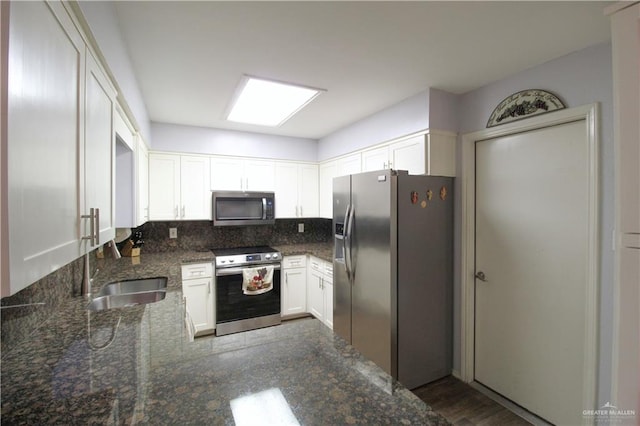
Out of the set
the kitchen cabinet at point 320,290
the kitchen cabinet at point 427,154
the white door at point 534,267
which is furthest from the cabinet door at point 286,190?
the white door at point 534,267

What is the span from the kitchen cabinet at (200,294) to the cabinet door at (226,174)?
0.97 metres

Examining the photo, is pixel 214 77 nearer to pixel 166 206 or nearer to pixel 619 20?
pixel 166 206

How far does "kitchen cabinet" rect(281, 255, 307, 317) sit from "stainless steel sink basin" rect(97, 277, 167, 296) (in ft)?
4.84

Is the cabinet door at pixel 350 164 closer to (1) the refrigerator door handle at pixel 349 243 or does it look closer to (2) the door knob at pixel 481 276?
(1) the refrigerator door handle at pixel 349 243

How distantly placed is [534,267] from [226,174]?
125 inches

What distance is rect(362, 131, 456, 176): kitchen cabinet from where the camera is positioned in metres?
2.34

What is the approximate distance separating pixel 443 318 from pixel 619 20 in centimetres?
209

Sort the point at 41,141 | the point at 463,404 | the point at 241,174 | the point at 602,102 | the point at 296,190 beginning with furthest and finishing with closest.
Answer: the point at 296,190, the point at 241,174, the point at 463,404, the point at 602,102, the point at 41,141

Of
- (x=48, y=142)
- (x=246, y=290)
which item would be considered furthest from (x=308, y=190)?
(x=48, y=142)

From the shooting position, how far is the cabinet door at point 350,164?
3182 mm

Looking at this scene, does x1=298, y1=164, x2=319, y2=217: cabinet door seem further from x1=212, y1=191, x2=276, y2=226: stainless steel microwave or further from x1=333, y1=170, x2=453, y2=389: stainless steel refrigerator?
x1=333, y1=170, x2=453, y2=389: stainless steel refrigerator

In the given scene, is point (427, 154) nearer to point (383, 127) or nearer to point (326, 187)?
point (383, 127)

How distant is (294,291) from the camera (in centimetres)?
359

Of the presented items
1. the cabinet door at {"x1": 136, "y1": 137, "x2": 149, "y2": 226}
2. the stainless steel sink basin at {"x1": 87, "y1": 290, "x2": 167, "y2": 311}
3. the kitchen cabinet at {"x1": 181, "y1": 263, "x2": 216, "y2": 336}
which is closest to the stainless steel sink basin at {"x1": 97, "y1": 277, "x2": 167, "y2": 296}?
the stainless steel sink basin at {"x1": 87, "y1": 290, "x2": 167, "y2": 311}
